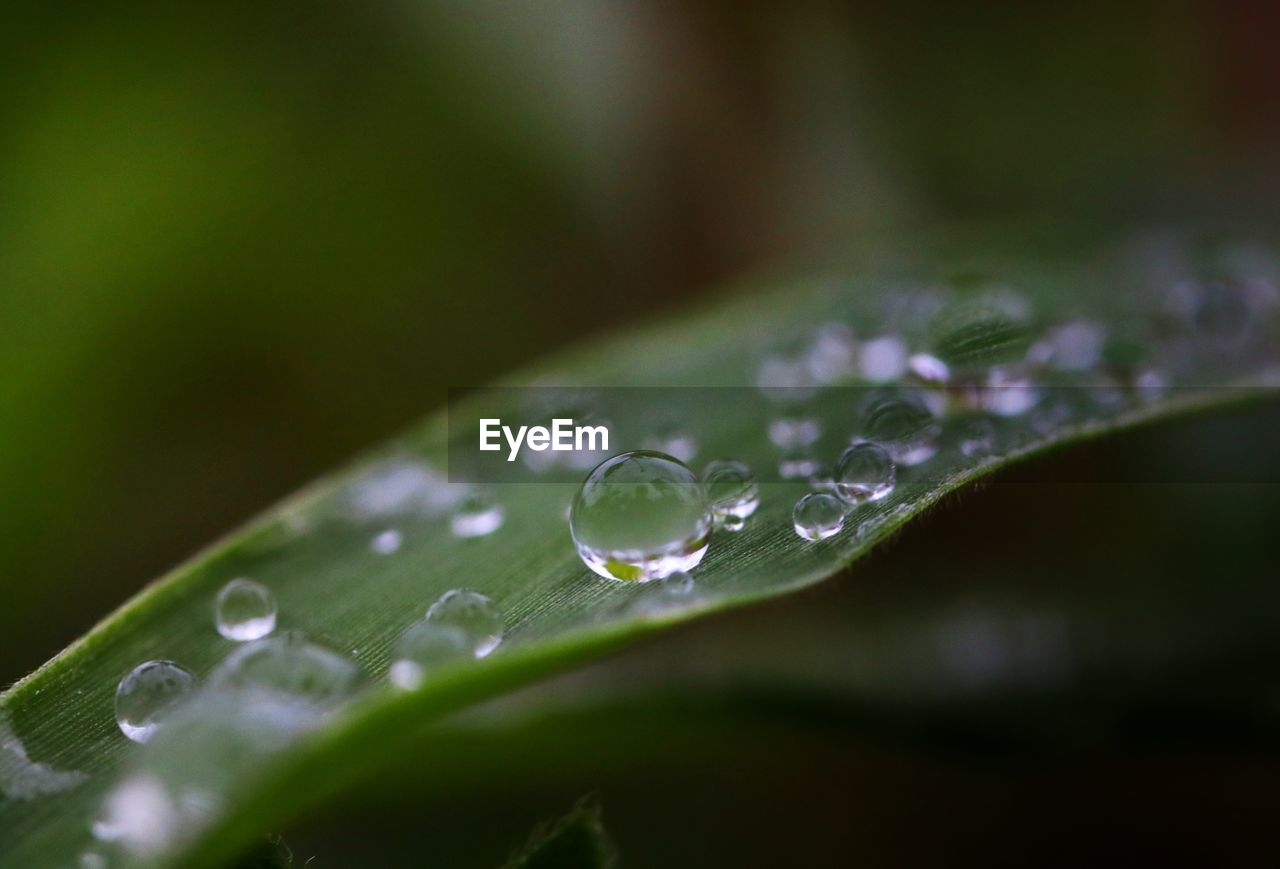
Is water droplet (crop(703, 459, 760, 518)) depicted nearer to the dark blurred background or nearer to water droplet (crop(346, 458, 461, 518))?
water droplet (crop(346, 458, 461, 518))

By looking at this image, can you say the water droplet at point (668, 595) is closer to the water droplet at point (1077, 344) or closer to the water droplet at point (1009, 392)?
the water droplet at point (1009, 392)

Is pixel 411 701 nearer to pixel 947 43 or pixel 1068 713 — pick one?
pixel 1068 713

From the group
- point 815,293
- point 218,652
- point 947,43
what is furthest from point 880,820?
point 947,43

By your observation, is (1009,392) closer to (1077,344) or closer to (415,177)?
(1077,344)

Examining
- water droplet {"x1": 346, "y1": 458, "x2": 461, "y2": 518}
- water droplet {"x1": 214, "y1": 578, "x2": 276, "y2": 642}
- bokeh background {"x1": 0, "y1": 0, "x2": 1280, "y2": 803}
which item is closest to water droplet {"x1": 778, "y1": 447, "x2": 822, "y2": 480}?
water droplet {"x1": 346, "y1": 458, "x2": 461, "y2": 518}

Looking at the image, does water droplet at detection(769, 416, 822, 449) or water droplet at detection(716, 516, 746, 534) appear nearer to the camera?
water droplet at detection(716, 516, 746, 534)

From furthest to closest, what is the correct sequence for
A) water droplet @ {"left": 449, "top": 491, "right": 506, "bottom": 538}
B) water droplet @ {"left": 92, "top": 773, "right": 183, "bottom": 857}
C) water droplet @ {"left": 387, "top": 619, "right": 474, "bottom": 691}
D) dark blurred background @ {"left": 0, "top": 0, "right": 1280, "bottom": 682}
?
1. dark blurred background @ {"left": 0, "top": 0, "right": 1280, "bottom": 682}
2. water droplet @ {"left": 449, "top": 491, "right": 506, "bottom": 538}
3. water droplet @ {"left": 387, "top": 619, "right": 474, "bottom": 691}
4. water droplet @ {"left": 92, "top": 773, "right": 183, "bottom": 857}
